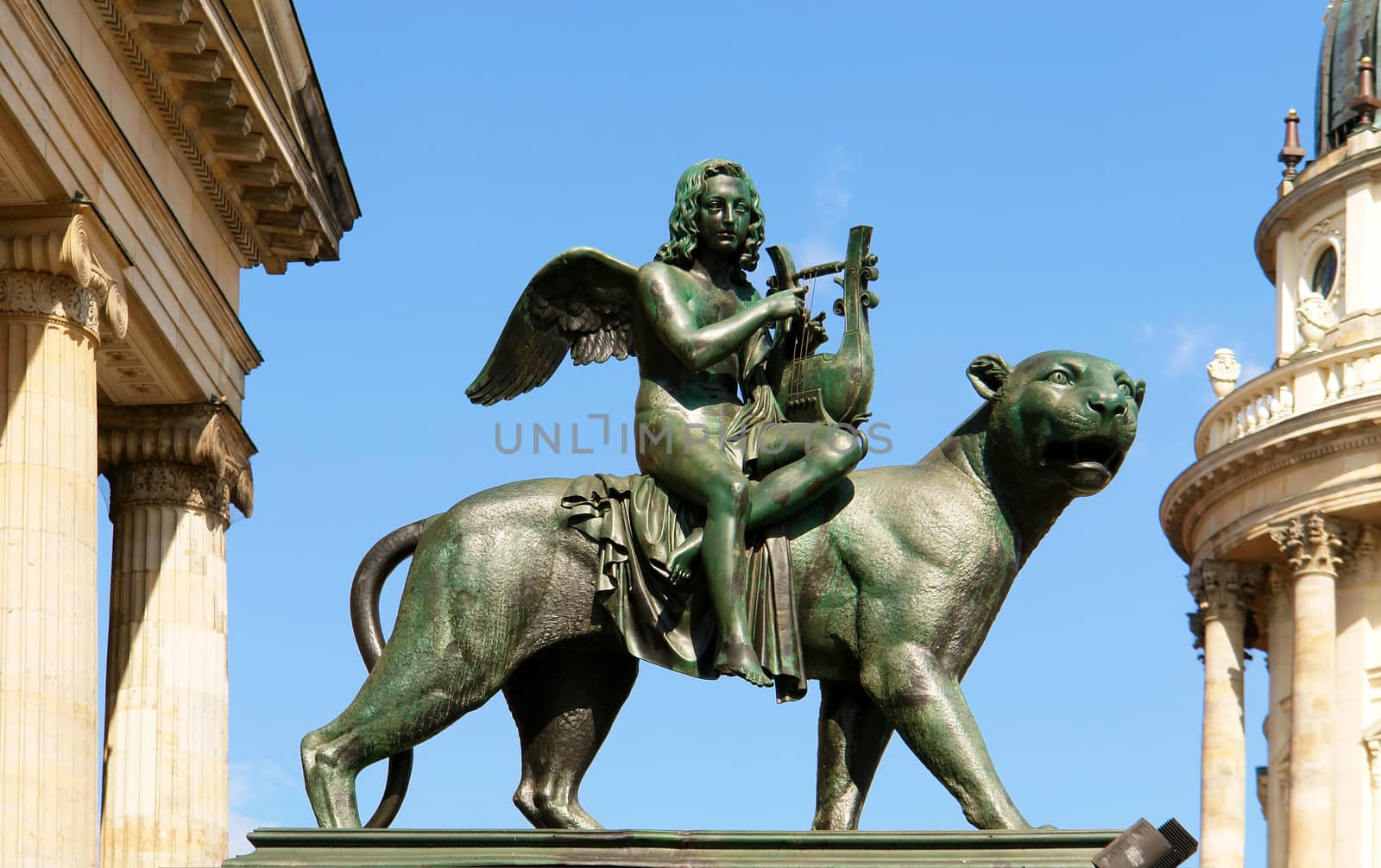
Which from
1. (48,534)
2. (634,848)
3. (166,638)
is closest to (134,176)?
(48,534)

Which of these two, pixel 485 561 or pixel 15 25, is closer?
pixel 485 561

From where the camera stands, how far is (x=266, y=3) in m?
35.1

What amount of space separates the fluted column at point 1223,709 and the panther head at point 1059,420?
5130 cm

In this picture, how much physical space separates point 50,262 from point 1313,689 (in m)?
38.8

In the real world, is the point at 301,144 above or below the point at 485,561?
above

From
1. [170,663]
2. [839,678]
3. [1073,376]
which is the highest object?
[170,663]

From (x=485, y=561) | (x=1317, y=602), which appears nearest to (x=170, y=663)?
(x=485, y=561)

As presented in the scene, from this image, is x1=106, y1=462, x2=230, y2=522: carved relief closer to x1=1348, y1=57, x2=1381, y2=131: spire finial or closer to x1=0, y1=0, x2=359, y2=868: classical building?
x1=0, y1=0, x2=359, y2=868: classical building

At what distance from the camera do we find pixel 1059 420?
13.7 m

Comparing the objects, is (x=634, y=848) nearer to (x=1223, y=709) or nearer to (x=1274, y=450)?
(x=1274, y=450)

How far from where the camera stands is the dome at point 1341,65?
228 feet

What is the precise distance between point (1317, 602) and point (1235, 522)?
2655 millimetres

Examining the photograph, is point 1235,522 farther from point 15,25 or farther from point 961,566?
point 961,566

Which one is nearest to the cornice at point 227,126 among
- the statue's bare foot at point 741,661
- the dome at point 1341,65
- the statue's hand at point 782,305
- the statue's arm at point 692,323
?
the statue's arm at point 692,323
